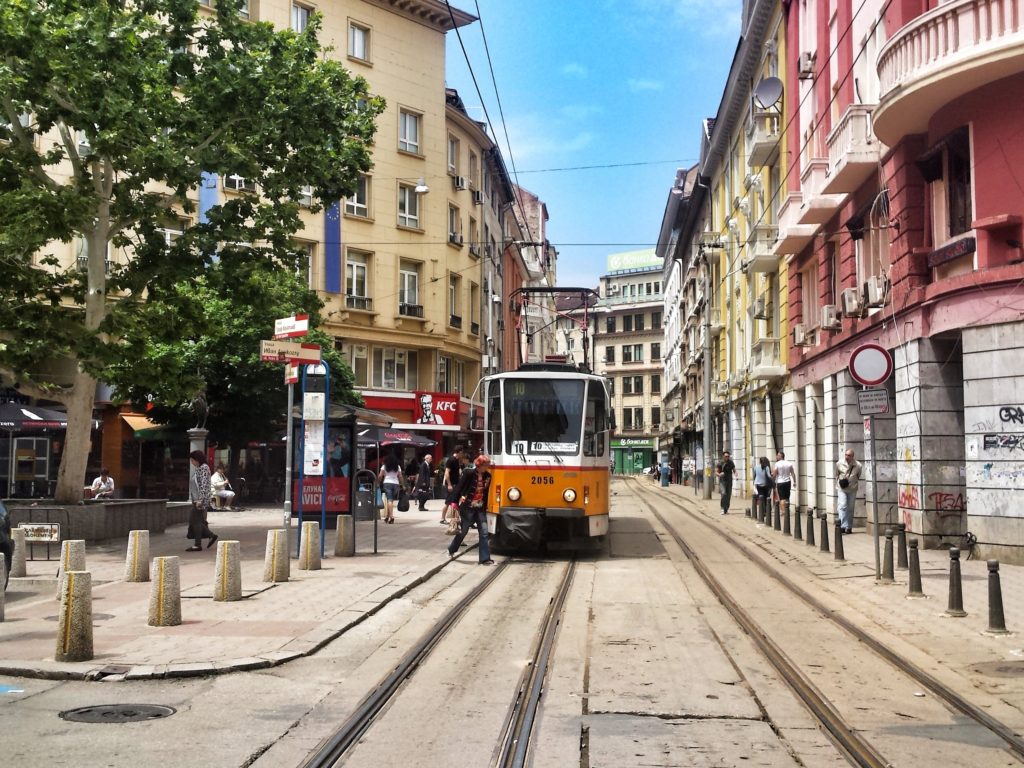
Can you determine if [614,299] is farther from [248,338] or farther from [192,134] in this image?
[192,134]

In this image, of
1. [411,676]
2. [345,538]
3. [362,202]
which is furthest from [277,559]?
[362,202]

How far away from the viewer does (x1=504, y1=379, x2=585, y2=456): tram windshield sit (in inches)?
672

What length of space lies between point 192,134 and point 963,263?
12964mm

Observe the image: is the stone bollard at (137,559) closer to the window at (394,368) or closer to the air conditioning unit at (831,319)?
the air conditioning unit at (831,319)

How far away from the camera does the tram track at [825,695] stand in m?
5.91

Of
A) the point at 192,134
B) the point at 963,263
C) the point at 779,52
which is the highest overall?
the point at 779,52

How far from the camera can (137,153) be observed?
672 inches

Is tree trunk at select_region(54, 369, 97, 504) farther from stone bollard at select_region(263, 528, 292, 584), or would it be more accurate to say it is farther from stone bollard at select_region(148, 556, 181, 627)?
stone bollard at select_region(148, 556, 181, 627)

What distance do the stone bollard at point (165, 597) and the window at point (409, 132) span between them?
35.4 meters

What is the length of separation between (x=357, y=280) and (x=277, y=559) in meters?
29.3

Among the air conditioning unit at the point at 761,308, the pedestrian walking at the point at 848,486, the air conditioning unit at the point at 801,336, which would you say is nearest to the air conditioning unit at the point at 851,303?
the pedestrian walking at the point at 848,486

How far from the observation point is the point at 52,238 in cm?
1759

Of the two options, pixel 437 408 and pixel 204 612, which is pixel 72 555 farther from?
pixel 437 408

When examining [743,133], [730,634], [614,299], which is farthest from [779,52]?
[614,299]
